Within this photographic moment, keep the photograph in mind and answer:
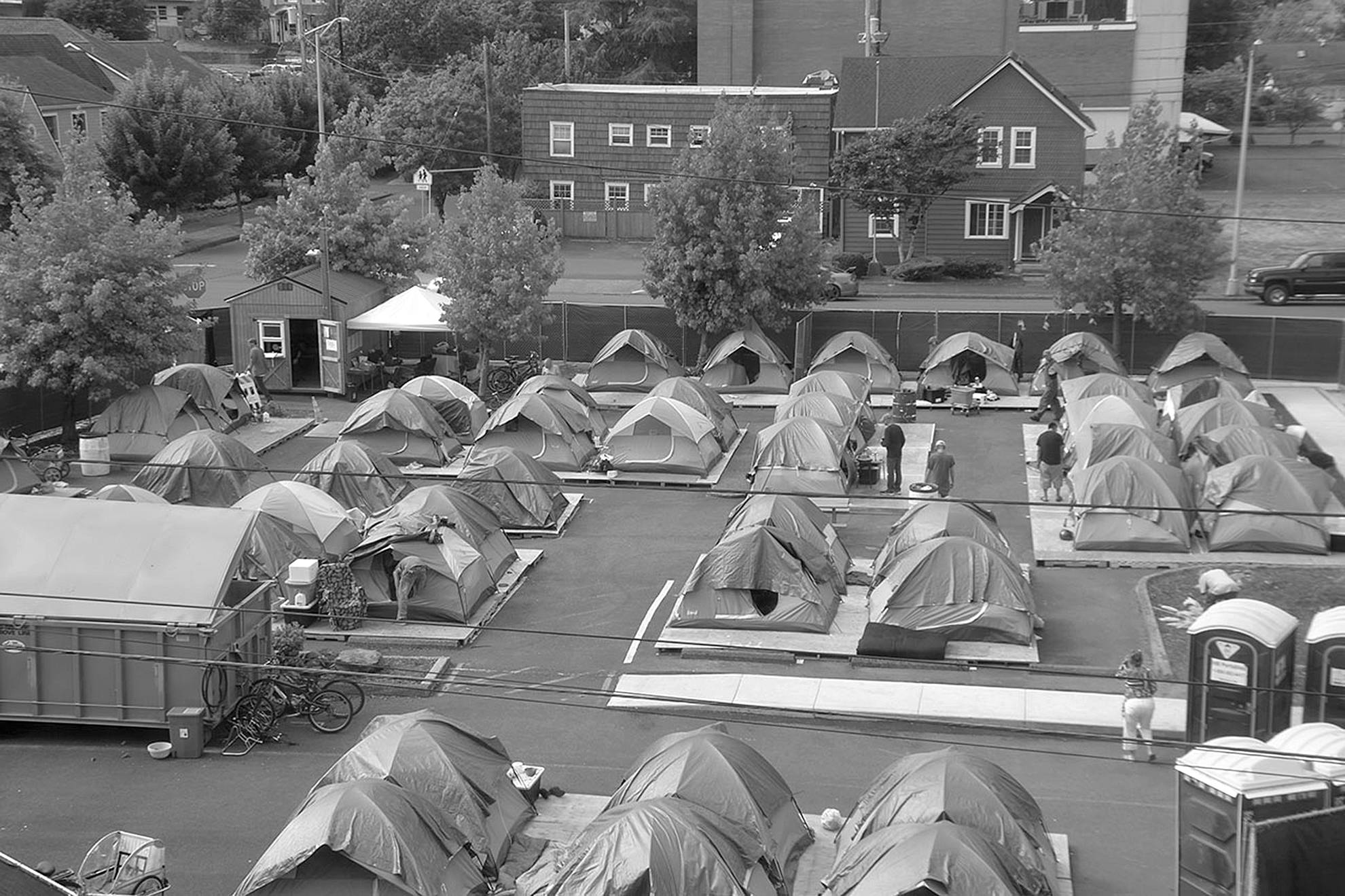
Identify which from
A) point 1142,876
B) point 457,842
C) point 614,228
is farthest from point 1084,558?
point 614,228

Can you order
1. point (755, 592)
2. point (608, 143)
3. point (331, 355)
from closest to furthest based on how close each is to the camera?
point (755, 592), point (331, 355), point (608, 143)

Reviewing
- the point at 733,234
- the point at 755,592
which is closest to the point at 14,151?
the point at 733,234

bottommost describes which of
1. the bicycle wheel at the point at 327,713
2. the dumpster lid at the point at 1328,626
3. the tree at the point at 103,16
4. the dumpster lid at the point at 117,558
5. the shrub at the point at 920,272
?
the bicycle wheel at the point at 327,713

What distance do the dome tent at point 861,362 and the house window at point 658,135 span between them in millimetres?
21460

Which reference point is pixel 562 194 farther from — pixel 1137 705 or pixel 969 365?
pixel 1137 705

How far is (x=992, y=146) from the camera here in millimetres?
51219

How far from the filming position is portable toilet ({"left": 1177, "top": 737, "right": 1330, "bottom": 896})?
13.6 meters

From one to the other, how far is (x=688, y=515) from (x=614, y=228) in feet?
104

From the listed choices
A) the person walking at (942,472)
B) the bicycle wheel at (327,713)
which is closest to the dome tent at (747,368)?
the person walking at (942,472)

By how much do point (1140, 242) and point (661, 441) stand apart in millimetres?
13630

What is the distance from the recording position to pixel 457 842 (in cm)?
1414

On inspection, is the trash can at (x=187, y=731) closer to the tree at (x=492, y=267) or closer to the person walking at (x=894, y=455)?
the person walking at (x=894, y=455)

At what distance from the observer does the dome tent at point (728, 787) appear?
14172mm

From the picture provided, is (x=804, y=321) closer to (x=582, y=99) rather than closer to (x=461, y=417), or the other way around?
(x=461, y=417)
